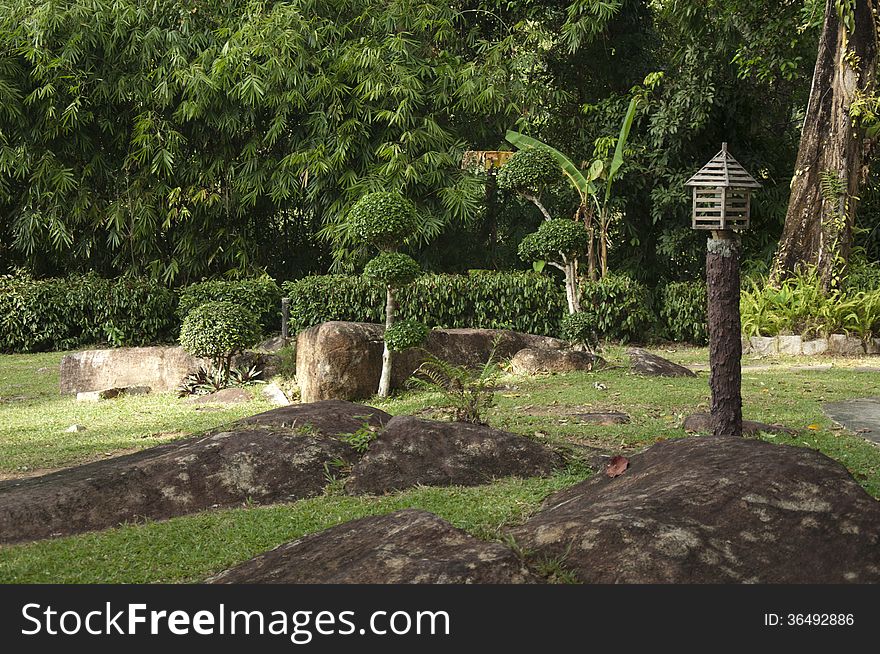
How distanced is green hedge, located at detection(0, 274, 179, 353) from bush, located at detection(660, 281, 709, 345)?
657 centimetres

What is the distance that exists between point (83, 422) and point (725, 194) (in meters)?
5.26

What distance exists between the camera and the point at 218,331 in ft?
29.4

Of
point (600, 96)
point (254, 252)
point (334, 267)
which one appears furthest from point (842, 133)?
point (254, 252)

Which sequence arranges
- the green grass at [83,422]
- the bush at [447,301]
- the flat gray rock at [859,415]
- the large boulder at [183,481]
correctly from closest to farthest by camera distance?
the large boulder at [183,481], the flat gray rock at [859,415], the green grass at [83,422], the bush at [447,301]

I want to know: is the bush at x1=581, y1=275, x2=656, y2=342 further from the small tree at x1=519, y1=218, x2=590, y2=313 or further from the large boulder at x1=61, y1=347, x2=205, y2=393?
the large boulder at x1=61, y1=347, x2=205, y2=393

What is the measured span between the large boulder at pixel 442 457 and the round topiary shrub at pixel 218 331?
157 inches

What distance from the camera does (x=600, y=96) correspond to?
47.1ft

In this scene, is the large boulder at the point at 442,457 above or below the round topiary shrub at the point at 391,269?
below

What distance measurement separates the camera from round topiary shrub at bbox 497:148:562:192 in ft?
35.1

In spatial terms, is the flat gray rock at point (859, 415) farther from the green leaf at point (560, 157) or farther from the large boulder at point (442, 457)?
the green leaf at point (560, 157)

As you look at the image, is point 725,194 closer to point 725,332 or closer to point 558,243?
point 725,332

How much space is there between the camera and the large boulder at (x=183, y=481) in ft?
15.0

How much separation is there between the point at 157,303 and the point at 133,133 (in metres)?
2.34

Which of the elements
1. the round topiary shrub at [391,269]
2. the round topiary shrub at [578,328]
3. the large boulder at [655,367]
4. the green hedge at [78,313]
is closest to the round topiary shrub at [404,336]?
the round topiary shrub at [391,269]
